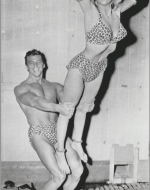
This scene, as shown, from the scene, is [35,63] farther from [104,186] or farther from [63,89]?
[104,186]

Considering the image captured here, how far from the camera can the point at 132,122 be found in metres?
4.84

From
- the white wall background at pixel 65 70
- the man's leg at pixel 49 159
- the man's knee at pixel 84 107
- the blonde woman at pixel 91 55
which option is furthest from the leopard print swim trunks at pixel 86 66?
the white wall background at pixel 65 70

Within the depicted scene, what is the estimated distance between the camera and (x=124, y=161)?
14.8 ft

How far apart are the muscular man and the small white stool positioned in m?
1.30

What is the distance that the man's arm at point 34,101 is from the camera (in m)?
2.74

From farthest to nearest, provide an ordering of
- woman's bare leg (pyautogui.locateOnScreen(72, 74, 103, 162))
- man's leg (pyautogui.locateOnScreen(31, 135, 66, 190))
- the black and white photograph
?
the black and white photograph < man's leg (pyautogui.locateOnScreen(31, 135, 66, 190)) < woman's bare leg (pyautogui.locateOnScreen(72, 74, 103, 162))

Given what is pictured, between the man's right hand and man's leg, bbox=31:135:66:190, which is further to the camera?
man's leg, bbox=31:135:66:190

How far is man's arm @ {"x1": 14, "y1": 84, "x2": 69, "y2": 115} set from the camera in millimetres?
2742

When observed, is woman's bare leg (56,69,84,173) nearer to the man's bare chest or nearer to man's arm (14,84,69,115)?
man's arm (14,84,69,115)

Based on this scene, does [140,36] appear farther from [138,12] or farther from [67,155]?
[67,155]

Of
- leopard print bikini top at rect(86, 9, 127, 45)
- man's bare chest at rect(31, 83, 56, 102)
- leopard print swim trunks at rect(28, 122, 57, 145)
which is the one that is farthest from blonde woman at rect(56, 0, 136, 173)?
man's bare chest at rect(31, 83, 56, 102)

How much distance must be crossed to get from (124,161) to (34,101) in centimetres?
231

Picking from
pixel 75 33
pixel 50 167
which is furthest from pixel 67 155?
pixel 75 33

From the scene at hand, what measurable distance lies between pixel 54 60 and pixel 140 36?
1.69m
